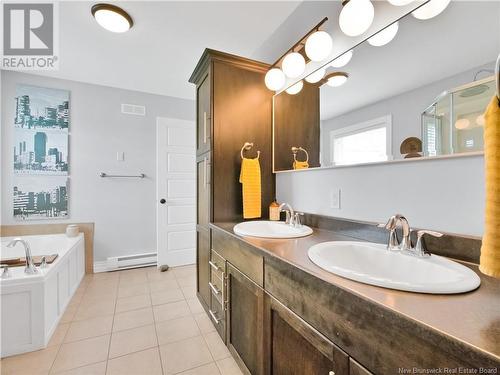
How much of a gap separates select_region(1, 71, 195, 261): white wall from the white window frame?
8.61 ft

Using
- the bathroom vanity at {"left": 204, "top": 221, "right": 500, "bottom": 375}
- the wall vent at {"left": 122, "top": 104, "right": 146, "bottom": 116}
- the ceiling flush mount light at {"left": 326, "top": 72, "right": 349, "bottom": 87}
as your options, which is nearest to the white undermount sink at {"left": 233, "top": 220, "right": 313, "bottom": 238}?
the bathroom vanity at {"left": 204, "top": 221, "right": 500, "bottom": 375}

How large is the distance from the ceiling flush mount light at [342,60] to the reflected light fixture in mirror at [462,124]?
2.32 feet

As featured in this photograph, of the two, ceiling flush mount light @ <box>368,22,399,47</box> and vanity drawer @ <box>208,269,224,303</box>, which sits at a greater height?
ceiling flush mount light @ <box>368,22,399,47</box>

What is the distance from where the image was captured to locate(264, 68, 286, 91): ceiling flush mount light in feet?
5.96

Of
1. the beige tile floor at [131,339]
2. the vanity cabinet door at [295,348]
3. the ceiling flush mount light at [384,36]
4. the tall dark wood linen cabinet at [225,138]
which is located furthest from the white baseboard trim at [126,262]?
the ceiling flush mount light at [384,36]

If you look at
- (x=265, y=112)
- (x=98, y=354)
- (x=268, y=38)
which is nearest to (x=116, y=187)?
(x=98, y=354)

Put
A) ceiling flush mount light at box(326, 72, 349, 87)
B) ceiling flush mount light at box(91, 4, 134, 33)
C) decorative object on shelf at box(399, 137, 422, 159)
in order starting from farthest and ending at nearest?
1. ceiling flush mount light at box(91, 4, 134, 33)
2. ceiling flush mount light at box(326, 72, 349, 87)
3. decorative object on shelf at box(399, 137, 422, 159)

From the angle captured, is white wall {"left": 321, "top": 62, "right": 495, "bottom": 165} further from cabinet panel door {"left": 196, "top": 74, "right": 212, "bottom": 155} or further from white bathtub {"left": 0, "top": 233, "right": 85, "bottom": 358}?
white bathtub {"left": 0, "top": 233, "right": 85, "bottom": 358}

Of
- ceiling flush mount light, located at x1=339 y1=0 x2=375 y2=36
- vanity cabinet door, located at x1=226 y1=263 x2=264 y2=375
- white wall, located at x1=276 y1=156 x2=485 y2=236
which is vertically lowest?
vanity cabinet door, located at x1=226 y1=263 x2=264 y2=375

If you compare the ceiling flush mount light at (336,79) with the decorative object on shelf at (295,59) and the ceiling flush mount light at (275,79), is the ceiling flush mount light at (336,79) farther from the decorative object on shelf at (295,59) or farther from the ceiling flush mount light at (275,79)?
the ceiling flush mount light at (275,79)

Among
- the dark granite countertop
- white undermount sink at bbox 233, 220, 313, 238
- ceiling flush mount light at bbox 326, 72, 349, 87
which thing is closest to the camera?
the dark granite countertop

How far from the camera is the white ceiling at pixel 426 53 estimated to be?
0.84 m

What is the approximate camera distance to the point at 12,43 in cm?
214

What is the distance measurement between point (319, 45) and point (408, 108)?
0.74 meters
